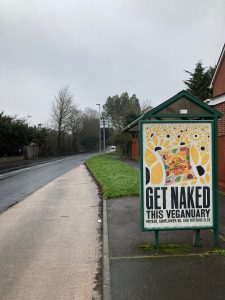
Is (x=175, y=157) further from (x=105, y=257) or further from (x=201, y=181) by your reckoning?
(x=105, y=257)

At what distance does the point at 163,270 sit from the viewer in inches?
219

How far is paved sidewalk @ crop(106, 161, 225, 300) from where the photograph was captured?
15.7ft

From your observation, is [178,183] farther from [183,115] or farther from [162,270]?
[162,270]

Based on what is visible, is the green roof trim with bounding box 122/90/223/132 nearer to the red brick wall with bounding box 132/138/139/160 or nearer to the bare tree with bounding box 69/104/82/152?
the red brick wall with bounding box 132/138/139/160

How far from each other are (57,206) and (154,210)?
5829 millimetres

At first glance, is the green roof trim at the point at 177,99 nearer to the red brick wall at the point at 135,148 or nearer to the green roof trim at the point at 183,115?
the green roof trim at the point at 183,115

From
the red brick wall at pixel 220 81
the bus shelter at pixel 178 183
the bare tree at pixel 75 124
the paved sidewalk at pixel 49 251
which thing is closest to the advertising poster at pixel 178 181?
the bus shelter at pixel 178 183

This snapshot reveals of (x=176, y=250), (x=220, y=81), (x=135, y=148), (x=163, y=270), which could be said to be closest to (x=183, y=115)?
(x=176, y=250)

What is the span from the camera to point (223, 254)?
6172 mm

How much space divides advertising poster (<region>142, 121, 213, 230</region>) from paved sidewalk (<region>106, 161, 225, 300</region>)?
1.69 ft

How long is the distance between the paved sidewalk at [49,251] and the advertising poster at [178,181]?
123 cm

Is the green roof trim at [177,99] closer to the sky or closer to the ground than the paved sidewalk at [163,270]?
closer to the sky

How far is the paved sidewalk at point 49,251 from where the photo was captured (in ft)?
17.0

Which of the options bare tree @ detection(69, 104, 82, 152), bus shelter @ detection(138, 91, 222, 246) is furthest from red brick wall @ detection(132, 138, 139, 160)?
bus shelter @ detection(138, 91, 222, 246)
